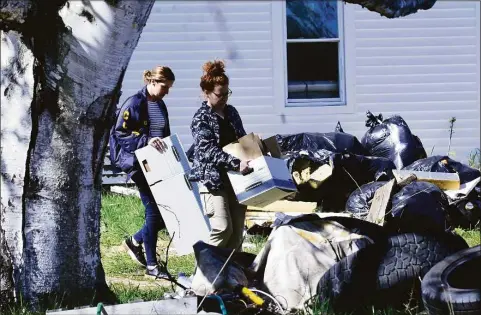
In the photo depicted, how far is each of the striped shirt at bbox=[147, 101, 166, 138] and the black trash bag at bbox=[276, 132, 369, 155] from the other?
A: 9.18 ft

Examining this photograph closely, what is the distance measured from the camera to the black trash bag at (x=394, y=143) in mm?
10500

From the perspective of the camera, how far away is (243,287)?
5453 millimetres

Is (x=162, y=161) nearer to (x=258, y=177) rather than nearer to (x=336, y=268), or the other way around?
(x=258, y=177)

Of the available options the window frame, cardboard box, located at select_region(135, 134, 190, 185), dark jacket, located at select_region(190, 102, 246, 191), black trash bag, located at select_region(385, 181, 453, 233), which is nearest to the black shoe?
cardboard box, located at select_region(135, 134, 190, 185)

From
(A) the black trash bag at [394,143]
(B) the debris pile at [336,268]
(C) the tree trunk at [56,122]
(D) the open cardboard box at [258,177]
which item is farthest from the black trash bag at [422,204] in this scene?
(C) the tree trunk at [56,122]

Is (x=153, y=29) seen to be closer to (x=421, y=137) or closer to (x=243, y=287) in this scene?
(x=421, y=137)

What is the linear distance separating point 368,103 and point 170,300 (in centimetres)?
754

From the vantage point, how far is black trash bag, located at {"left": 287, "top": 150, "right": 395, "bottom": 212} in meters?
9.71

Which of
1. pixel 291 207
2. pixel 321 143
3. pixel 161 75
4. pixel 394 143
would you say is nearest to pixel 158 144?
pixel 161 75

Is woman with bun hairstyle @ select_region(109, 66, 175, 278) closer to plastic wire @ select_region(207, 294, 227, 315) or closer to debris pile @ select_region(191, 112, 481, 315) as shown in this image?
debris pile @ select_region(191, 112, 481, 315)

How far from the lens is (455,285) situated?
5297 mm

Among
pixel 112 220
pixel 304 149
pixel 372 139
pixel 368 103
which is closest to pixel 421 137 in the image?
pixel 368 103

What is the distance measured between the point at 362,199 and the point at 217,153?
2.90 meters

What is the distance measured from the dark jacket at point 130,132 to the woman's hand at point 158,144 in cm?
7
